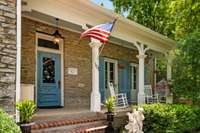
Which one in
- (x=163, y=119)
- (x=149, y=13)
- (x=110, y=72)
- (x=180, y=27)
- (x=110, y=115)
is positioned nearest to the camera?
(x=110, y=115)

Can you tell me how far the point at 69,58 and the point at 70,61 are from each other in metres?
0.12

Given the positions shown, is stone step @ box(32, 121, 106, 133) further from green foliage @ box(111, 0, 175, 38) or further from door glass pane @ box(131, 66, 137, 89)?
green foliage @ box(111, 0, 175, 38)

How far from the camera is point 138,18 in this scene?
2334 cm

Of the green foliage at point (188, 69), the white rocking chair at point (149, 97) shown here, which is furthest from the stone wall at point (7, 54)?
the white rocking chair at point (149, 97)

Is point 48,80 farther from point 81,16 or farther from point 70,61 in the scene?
point 81,16

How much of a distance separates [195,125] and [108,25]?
194 inches

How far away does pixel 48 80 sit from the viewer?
1162cm

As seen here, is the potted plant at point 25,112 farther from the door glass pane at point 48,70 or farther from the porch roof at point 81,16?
the door glass pane at point 48,70

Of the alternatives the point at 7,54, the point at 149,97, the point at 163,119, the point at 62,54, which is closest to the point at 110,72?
the point at 149,97

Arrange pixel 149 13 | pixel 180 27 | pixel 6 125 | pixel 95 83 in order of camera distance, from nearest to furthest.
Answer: pixel 6 125
pixel 95 83
pixel 180 27
pixel 149 13

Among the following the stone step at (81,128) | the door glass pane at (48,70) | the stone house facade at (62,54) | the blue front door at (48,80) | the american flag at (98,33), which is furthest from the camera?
the door glass pane at (48,70)

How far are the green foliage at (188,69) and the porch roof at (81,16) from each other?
1.43m

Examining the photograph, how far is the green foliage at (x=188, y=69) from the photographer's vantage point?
44.4 ft

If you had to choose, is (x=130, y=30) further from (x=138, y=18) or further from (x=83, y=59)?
(x=138, y=18)
